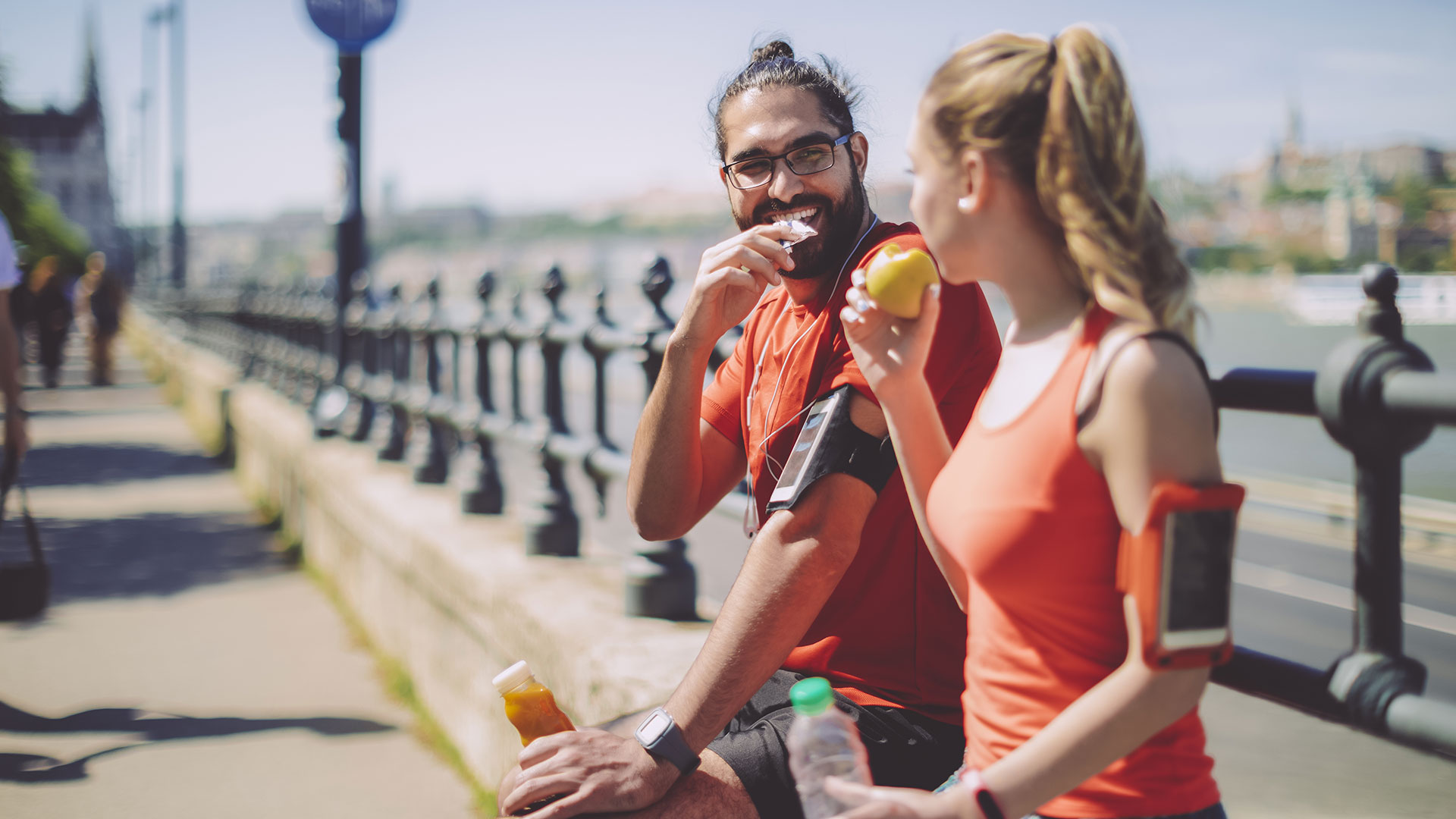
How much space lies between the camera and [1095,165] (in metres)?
1.19

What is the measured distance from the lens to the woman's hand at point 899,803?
3.79 feet

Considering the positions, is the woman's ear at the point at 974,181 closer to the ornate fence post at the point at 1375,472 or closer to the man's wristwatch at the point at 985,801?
the ornate fence post at the point at 1375,472

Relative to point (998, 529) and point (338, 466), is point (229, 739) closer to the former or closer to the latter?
point (338, 466)

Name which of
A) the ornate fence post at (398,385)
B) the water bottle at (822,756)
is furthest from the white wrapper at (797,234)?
the ornate fence post at (398,385)

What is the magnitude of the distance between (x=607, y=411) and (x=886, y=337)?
3697 mm

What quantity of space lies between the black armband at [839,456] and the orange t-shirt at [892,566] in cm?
5

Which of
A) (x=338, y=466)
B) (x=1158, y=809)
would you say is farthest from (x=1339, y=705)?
(x=338, y=466)

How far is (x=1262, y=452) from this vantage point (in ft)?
61.9

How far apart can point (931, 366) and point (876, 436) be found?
13cm

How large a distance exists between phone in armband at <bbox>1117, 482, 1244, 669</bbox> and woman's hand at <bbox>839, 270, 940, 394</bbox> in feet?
1.39

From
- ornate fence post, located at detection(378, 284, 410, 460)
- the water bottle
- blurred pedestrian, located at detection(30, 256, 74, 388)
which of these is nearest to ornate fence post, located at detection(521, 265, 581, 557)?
ornate fence post, located at detection(378, 284, 410, 460)

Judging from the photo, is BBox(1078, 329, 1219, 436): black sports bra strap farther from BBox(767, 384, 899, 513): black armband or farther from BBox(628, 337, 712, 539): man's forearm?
BBox(628, 337, 712, 539): man's forearm

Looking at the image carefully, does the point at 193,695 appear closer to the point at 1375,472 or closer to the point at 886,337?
the point at 886,337

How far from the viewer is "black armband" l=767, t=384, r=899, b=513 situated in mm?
1771
